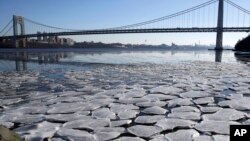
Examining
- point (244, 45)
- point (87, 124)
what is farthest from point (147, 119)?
point (244, 45)

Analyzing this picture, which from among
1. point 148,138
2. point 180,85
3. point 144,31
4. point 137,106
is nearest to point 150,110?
point 137,106

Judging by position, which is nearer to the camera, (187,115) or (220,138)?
(220,138)

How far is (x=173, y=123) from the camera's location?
3379mm

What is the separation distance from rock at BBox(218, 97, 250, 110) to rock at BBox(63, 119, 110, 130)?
1804mm

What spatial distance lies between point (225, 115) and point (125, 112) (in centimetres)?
121

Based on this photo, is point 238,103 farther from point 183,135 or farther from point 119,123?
point 119,123

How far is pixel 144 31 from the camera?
132 feet

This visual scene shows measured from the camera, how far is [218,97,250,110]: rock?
416 centimetres

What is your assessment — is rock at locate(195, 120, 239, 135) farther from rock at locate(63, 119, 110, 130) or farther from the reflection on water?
the reflection on water

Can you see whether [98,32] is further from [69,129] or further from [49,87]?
[69,129]

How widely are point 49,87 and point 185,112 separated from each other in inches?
132

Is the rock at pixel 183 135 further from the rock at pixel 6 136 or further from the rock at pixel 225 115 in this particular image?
the rock at pixel 6 136

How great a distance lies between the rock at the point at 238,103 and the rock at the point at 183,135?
1.37 m

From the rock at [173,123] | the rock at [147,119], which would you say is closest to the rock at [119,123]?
the rock at [147,119]
